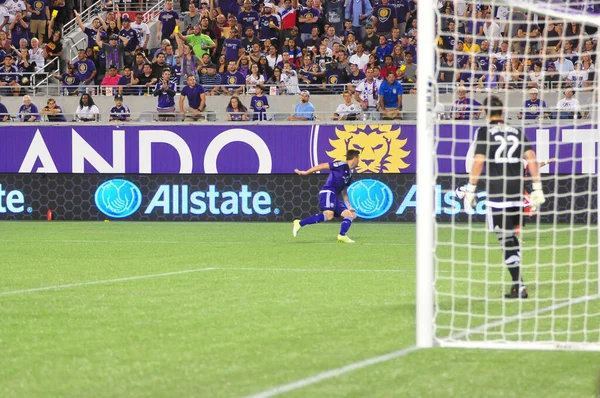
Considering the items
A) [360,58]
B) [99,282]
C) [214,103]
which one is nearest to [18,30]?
[214,103]

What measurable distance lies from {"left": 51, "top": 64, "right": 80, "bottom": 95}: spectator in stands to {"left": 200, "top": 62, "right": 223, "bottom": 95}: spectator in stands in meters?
3.21

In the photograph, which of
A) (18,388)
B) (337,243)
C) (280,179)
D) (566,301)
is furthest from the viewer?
(280,179)

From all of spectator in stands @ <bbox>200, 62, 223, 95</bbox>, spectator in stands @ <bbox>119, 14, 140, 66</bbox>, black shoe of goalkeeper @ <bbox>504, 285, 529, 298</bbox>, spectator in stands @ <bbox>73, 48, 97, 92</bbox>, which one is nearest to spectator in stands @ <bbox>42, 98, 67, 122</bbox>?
spectator in stands @ <bbox>73, 48, 97, 92</bbox>

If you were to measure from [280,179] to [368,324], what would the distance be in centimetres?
1567

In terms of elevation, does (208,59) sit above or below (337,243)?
above

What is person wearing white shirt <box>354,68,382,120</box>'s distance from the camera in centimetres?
2362

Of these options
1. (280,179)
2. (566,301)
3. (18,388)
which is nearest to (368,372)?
(18,388)

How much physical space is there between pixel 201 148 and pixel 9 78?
19.1ft

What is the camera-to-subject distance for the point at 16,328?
8.12 meters

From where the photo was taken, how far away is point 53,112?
81.0 feet

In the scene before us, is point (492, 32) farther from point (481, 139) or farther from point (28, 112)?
point (28, 112)

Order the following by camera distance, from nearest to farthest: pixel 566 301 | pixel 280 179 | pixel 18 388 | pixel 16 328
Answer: pixel 18 388 → pixel 16 328 → pixel 566 301 → pixel 280 179

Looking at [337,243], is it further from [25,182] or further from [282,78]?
[25,182]

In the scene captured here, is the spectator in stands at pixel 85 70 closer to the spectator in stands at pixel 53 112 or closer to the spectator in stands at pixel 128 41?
the spectator in stands at pixel 128 41
